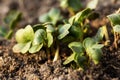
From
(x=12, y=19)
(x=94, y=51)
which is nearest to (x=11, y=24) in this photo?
(x=12, y=19)

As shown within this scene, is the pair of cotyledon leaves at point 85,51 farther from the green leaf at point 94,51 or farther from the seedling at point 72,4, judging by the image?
the seedling at point 72,4

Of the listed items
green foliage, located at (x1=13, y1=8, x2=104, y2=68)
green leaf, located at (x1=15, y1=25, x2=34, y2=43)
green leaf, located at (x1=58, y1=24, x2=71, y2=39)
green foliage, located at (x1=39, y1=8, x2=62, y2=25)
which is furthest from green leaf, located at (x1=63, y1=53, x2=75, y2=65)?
green foliage, located at (x1=39, y1=8, x2=62, y2=25)

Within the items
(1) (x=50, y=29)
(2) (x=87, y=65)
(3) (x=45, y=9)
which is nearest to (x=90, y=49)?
(2) (x=87, y=65)

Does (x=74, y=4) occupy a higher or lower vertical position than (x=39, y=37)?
higher

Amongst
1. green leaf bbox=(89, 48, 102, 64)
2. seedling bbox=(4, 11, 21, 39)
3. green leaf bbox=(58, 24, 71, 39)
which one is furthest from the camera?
seedling bbox=(4, 11, 21, 39)

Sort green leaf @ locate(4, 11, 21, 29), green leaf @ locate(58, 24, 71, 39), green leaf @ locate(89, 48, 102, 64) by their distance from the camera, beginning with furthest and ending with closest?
green leaf @ locate(4, 11, 21, 29)
green leaf @ locate(58, 24, 71, 39)
green leaf @ locate(89, 48, 102, 64)

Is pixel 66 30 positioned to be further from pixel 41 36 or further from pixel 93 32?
pixel 93 32

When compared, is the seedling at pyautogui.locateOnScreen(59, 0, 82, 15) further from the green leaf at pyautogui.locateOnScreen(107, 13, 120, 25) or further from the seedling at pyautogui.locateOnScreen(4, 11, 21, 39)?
the green leaf at pyautogui.locateOnScreen(107, 13, 120, 25)

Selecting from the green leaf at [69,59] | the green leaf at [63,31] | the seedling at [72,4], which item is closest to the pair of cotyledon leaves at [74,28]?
the green leaf at [63,31]

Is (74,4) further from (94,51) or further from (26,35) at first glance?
(94,51)
